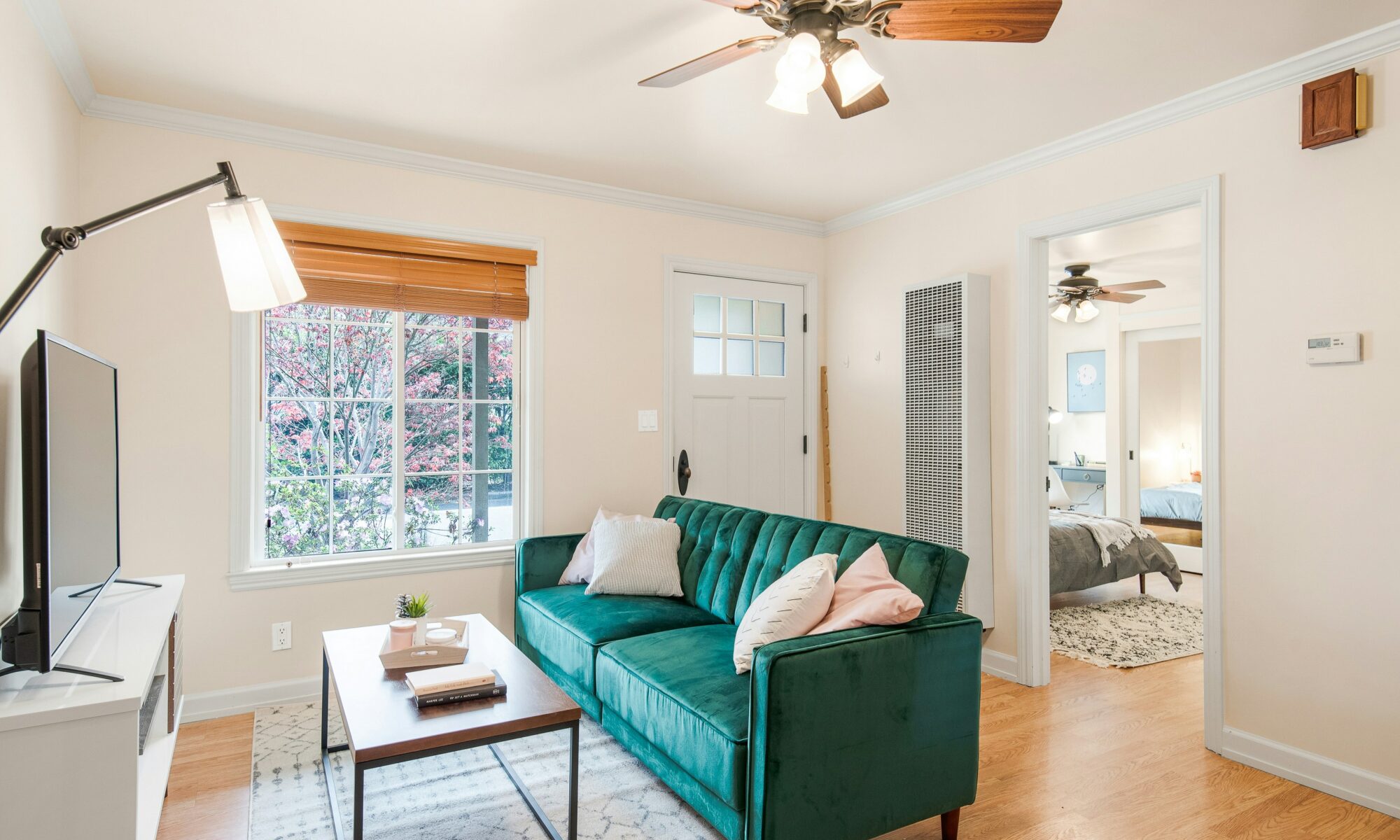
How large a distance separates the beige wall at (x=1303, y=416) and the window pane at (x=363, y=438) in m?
3.41

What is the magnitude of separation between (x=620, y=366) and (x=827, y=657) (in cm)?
249

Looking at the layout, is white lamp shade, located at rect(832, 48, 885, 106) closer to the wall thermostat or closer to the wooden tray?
the wall thermostat

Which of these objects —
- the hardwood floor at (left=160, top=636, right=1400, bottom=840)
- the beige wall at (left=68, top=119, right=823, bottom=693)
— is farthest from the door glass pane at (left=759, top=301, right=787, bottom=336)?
the hardwood floor at (left=160, top=636, right=1400, bottom=840)

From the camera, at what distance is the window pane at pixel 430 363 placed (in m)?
3.64

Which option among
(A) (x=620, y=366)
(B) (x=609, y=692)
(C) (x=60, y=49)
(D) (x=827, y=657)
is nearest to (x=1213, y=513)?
(D) (x=827, y=657)

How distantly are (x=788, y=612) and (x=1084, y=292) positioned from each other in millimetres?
4785

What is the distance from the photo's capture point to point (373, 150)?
3.47m

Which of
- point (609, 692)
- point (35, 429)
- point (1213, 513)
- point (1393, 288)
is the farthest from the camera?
point (1213, 513)

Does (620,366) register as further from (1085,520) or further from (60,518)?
(1085,520)

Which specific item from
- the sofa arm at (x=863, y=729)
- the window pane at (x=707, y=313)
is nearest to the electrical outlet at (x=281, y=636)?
the sofa arm at (x=863, y=729)

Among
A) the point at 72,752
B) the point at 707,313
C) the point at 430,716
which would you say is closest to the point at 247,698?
the point at 430,716

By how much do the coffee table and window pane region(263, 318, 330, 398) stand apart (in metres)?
1.35

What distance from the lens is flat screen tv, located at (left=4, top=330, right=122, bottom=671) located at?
1537mm

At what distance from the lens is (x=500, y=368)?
3.87m
